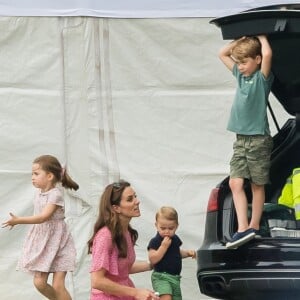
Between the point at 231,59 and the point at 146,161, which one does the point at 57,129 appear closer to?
the point at 146,161

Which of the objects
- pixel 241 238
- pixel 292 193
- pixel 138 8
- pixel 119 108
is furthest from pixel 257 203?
pixel 138 8

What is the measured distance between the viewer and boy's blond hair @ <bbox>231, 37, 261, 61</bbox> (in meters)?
7.19

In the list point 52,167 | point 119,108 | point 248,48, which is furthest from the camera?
point 119,108

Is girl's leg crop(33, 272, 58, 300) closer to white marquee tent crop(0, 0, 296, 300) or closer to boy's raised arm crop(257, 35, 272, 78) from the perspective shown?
white marquee tent crop(0, 0, 296, 300)

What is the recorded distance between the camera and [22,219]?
8.27 metres

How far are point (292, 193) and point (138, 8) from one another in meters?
2.95

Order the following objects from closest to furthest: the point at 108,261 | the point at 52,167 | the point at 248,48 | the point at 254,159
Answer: the point at 108,261
the point at 248,48
the point at 254,159
the point at 52,167

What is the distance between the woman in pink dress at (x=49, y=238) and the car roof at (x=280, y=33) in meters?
1.86

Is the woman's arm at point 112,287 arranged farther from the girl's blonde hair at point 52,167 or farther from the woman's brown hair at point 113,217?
the girl's blonde hair at point 52,167

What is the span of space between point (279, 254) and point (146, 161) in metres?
3.30

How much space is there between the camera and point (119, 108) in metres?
9.89

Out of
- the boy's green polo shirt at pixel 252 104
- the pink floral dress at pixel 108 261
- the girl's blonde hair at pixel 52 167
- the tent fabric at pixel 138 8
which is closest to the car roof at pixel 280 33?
the boy's green polo shirt at pixel 252 104

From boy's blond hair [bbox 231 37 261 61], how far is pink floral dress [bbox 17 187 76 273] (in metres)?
1.99

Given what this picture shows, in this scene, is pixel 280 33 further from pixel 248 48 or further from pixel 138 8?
pixel 138 8
